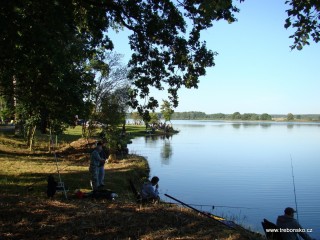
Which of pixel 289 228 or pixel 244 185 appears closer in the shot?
pixel 289 228

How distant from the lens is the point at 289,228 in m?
9.38

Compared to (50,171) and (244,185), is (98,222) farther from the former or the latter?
(244,185)

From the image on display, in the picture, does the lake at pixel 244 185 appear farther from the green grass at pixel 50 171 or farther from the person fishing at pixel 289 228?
the person fishing at pixel 289 228

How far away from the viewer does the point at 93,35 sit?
11062 mm

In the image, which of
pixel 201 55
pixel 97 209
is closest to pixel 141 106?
pixel 201 55

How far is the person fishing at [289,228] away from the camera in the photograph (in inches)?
360

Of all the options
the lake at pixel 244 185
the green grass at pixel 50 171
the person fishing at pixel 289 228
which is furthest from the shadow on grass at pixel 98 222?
the lake at pixel 244 185

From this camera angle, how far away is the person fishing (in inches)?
360

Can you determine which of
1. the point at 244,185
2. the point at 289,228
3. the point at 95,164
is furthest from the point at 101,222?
the point at 244,185

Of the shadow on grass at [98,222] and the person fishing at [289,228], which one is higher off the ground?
the shadow on grass at [98,222]

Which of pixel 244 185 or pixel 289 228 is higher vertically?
pixel 289 228

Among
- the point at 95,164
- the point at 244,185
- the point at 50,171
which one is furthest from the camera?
the point at 244,185

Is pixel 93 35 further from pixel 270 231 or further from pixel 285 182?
pixel 285 182

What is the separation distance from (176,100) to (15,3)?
17.3 feet
